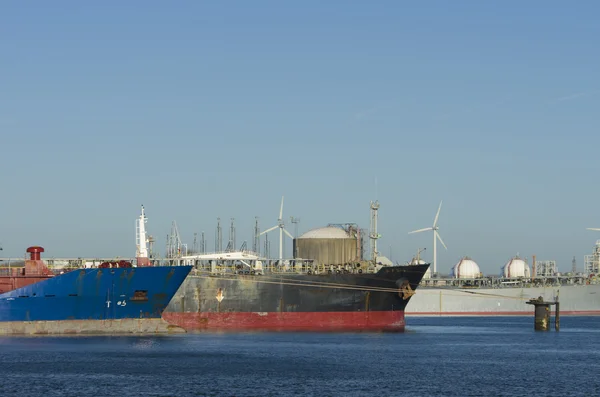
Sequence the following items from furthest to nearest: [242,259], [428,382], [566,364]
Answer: [242,259]
[566,364]
[428,382]

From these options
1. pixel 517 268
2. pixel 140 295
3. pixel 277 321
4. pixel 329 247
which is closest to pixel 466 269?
Answer: pixel 517 268

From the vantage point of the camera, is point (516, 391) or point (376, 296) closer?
point (516, 391)

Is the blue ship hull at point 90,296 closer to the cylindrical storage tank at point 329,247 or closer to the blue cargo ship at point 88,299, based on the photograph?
the blue cargo ship at point 88,299

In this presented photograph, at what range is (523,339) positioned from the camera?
229ft

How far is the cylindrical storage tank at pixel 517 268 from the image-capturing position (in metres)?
133

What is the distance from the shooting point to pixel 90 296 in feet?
206

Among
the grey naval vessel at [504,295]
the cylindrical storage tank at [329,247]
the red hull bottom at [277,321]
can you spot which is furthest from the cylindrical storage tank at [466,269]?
the red hull bottom at [277,321]

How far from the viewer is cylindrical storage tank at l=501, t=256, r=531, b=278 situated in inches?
5251

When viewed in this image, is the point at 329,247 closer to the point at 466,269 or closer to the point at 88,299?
the point at 88,299

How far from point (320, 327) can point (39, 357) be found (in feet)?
84.1

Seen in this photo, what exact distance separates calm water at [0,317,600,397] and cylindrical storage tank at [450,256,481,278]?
6367cm

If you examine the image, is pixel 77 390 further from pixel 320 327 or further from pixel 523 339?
pixel 523 339

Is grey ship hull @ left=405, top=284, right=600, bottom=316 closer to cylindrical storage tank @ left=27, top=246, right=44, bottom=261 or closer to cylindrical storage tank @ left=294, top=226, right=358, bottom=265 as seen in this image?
cylindrical storage tank @ left=294, top=226, right=358, bottom=265

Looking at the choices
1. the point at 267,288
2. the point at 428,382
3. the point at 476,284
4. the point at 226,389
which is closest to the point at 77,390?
the point at 226,389
